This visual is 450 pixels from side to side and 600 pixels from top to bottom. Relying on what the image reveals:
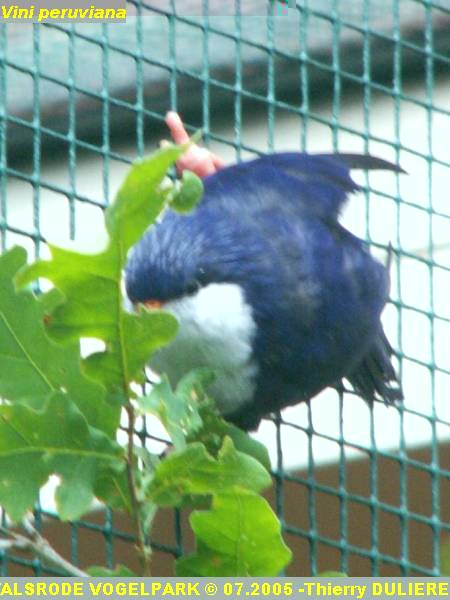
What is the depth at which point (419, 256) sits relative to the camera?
2.59 m

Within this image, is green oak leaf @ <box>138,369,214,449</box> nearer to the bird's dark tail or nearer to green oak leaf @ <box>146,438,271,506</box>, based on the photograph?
green oak leaf @ <box>146,438,271,506</box>

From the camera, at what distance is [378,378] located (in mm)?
2354

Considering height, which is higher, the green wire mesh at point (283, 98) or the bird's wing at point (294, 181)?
the green wire mesh at point (283, 98)

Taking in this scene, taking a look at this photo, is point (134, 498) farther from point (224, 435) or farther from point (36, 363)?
point (224, 435)

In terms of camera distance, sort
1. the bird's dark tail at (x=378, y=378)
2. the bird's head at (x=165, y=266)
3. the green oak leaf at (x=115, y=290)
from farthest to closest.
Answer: the bird's dark tail at (x=378, y=378) → the bird's head at (x=165, y=266) → the green oak leaf at (x=115, y=290)

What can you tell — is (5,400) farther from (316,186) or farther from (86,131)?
(86,131)

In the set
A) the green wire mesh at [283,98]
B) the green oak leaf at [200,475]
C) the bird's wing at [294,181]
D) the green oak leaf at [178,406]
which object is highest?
the green wire mesh at [283,98]

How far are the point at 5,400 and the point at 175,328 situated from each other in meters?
0.18

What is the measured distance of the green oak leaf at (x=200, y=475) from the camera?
140 cm

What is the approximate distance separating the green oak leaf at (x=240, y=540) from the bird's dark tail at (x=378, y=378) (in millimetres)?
931

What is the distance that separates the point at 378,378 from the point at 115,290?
1029mm

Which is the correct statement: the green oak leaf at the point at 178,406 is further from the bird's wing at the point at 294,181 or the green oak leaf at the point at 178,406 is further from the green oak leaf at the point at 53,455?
the bird's wing at the point at 294,181

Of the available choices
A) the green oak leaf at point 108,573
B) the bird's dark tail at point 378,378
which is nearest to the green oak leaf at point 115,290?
the green oak leaf at point 108,573

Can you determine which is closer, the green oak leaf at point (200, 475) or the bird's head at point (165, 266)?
the green oak leaf at point (200, 475)
